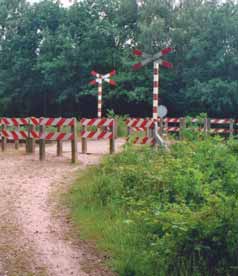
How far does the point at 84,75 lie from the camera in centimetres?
3469

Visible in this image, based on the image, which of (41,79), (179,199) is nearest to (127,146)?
(179,199)

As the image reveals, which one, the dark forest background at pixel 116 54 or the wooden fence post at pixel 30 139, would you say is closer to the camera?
the wooden fence post at pixel 30 139

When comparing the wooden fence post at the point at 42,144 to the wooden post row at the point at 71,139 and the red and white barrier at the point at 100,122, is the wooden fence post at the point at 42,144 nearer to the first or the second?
the wooden post row at the point at 71,139

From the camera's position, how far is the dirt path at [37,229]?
4934 mm

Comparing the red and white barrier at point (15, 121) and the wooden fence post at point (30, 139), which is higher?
the red and white barrier at point (15, 121)

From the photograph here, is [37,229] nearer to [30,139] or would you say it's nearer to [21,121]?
[30,139]

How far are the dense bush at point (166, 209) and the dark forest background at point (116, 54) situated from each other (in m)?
19.8

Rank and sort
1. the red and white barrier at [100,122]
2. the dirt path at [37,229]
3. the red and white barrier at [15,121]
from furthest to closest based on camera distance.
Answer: the red and white barrier at [15,121] < the red and white barrier at [100,122] < the dirt path at [37,229]

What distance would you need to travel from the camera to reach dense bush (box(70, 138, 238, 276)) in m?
4.61

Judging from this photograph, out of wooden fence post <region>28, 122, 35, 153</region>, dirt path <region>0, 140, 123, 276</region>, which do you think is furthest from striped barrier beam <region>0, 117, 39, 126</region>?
dirt path <region>0, 140, 123, 276</region>

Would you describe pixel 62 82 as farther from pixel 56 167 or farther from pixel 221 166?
pixel 221 166

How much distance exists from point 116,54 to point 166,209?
29584mm

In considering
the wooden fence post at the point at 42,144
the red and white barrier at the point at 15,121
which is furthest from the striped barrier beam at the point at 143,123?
the red and white barrier at the point at 15,121

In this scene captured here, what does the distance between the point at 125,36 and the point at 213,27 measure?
8073 millimetres
